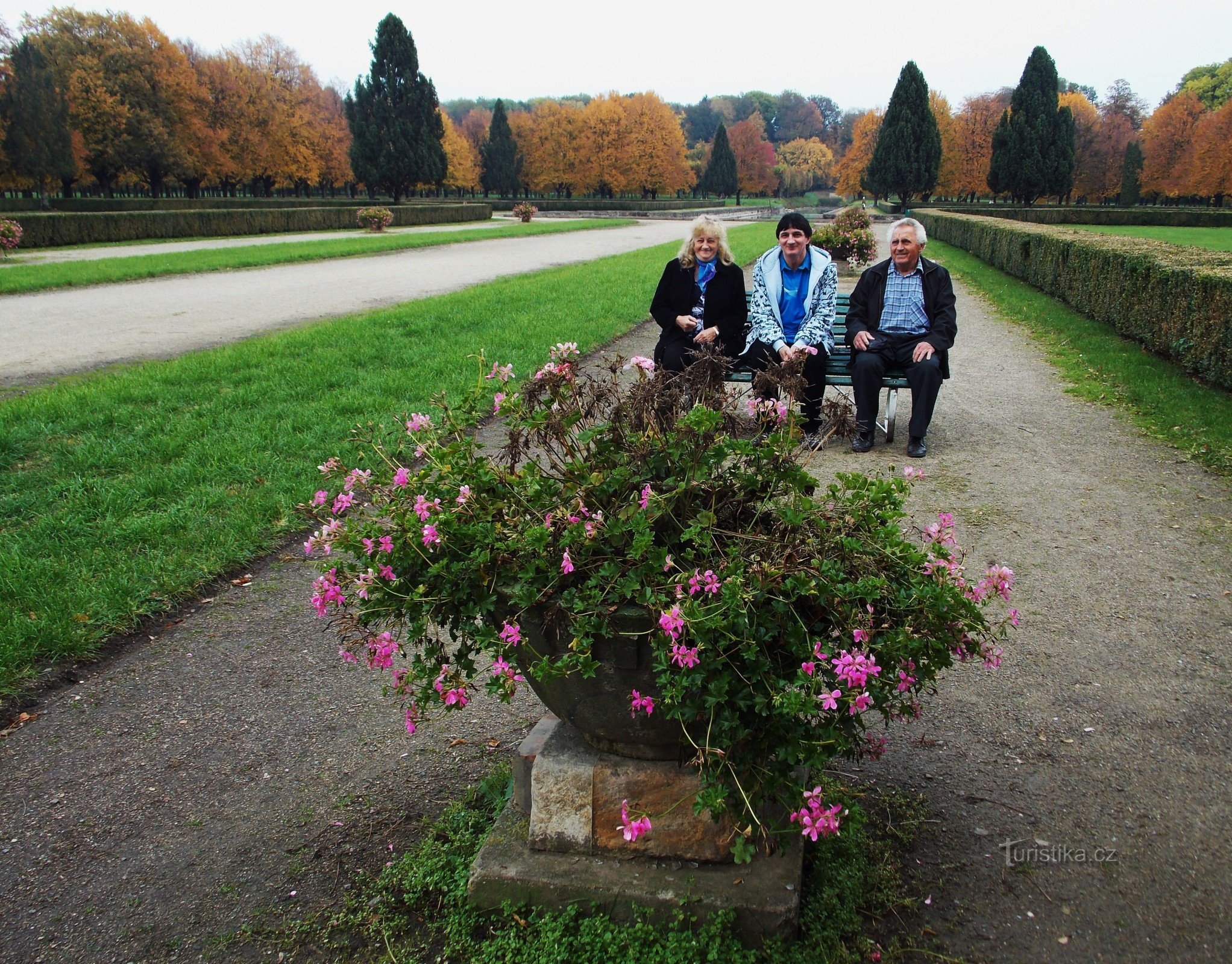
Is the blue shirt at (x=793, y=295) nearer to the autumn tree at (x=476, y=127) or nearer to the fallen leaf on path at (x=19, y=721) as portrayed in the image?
the fallen leaf on path at (x=19, y=721)

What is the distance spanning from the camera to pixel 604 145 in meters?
73.3

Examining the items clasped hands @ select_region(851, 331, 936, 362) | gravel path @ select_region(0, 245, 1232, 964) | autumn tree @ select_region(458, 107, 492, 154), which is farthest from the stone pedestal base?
autumn tree @ select_region(458, 107, 492, 154)

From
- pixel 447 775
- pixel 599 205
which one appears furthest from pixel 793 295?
pixel 599 205

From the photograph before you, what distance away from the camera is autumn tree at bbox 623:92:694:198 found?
7331 cm

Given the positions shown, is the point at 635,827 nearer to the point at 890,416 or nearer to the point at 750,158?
the point at 890,416

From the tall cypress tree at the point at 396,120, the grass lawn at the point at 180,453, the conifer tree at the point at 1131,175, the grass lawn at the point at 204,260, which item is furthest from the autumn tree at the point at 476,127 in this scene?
the grass lawn at the point at 180,453

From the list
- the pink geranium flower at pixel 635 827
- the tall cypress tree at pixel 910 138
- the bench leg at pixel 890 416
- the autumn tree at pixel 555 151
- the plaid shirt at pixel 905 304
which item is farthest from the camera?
the autumn tree at pixel 555 151

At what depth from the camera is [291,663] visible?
3586 mm

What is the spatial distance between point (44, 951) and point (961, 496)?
190 inches

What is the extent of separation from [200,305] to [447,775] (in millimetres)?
12484

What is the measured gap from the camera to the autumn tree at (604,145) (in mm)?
73000

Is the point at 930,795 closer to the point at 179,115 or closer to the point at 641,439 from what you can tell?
the point at 641,439

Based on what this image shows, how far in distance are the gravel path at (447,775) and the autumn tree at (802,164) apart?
11449cm

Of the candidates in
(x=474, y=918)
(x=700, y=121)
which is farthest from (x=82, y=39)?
(x=700, y=121)
